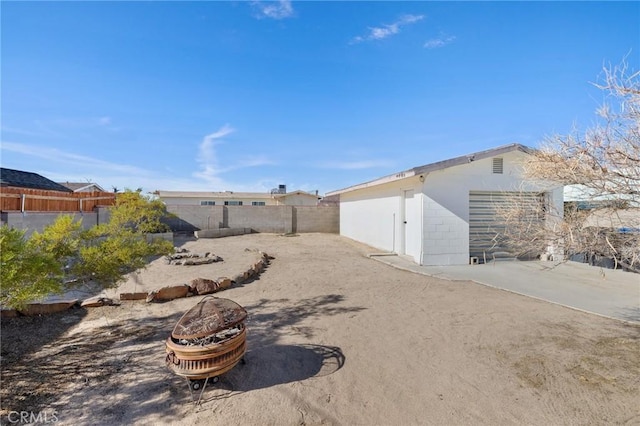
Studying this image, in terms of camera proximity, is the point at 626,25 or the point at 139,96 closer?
the point at 626,25

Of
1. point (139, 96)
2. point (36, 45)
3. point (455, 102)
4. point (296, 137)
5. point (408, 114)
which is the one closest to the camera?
point (36, 45)

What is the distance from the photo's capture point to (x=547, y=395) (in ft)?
8.97

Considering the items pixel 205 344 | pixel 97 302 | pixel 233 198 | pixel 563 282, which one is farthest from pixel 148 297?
pixel 233 198

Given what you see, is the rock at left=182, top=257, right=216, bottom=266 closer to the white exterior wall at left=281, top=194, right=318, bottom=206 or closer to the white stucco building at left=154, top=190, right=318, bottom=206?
the white stucco building at left=154, top=190, right=318, bottom=206

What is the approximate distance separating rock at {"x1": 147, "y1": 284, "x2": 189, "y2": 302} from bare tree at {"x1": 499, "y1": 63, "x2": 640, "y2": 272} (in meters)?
6.04

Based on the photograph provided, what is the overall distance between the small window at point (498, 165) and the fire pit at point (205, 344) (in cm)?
909

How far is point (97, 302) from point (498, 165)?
10892mm

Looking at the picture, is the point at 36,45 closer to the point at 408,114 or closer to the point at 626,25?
the point at 626,25

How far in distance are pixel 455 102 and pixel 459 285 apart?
701cm

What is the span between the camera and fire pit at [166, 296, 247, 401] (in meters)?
2.53

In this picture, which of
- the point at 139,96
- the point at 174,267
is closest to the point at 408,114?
the point at 139,96

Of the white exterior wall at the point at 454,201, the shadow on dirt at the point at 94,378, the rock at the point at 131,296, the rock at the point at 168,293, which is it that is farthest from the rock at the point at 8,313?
the white exterior wall at the point at 454,201

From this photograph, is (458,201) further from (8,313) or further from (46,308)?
(8,313)

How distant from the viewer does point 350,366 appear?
10.6 feet
